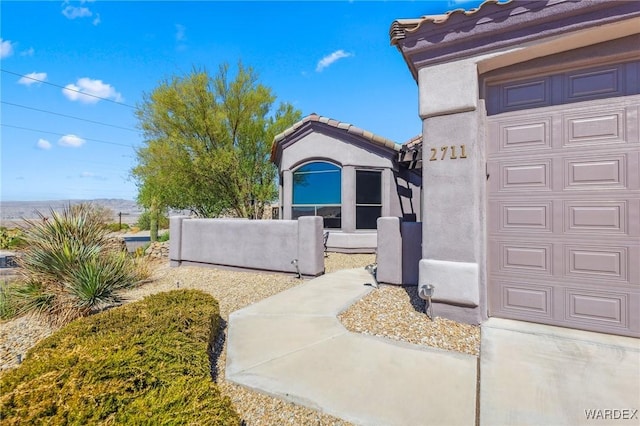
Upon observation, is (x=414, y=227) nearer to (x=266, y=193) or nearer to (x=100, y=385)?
(x=100, y=385)

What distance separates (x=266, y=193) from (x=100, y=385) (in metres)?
16.8

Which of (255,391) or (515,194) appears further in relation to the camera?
(515,194)

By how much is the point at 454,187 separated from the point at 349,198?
26.0 ft

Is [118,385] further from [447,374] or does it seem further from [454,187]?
[454,187]

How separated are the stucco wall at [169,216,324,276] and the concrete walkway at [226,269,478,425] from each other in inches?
124

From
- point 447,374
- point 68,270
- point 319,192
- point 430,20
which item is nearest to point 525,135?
point 430,20

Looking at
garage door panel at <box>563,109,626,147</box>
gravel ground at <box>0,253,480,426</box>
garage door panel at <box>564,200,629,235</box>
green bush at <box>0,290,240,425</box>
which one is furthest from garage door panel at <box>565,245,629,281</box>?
green bush at <box>0,290,240,425</box>

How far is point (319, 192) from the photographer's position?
1359 centimetres

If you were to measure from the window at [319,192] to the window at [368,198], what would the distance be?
78 cm

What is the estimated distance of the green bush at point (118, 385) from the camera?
2.13 metres

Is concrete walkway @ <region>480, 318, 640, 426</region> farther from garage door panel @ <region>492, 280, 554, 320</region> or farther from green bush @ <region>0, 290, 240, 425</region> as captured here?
green bush @ <region>0, 290, 240, 425</region>

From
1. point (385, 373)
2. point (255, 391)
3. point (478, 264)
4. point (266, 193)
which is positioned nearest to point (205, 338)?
point (255, 391)

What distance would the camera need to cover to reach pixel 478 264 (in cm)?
477

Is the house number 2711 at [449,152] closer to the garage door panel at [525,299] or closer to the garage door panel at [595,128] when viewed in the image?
the garage door panel at [595,128]
